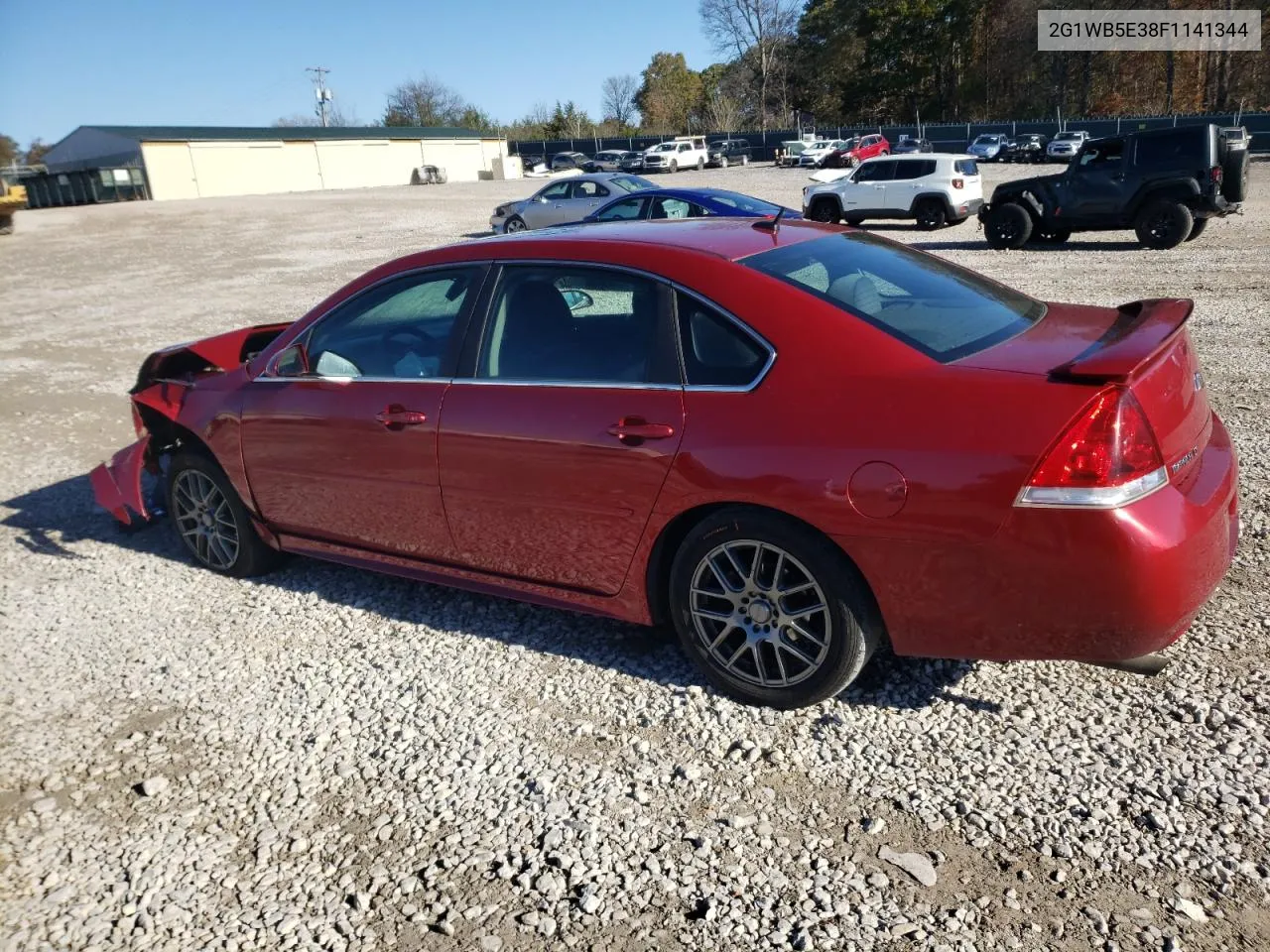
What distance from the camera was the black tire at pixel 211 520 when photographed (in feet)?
15.8

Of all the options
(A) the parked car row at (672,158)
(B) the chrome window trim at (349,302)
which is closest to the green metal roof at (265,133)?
(A) the parked car row at (672,158)

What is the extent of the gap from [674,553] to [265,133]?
63897mm

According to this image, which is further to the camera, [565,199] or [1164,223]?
[565,199]

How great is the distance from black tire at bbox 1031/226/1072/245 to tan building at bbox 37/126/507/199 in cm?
5008

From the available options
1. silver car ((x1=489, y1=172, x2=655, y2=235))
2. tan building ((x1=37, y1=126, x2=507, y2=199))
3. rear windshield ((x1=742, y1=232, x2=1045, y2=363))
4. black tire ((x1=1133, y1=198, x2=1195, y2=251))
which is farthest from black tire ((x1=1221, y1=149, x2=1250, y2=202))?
tan building ((x1=37, y1=126, x2=507, y2=199))

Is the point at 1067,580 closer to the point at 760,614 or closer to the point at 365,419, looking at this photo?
the point at 760,614

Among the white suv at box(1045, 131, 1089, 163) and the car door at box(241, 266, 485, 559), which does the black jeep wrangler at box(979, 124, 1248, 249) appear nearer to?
the car door at box(241, 266, 485, 559)

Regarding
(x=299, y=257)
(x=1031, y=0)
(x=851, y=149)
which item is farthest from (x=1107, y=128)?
(x=299, y=257)

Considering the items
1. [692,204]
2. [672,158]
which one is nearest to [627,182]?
[692,204]

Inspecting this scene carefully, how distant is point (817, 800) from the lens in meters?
2.92

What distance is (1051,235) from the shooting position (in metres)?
17.3

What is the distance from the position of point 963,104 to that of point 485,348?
78.5m

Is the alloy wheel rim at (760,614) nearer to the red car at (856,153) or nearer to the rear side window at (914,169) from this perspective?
the rear side window at (914,169)

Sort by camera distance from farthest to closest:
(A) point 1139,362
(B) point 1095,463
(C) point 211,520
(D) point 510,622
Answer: (C) point 211,520 → (D) point 510,622 → (A) point 1139,362 → (B) point 1095,463
